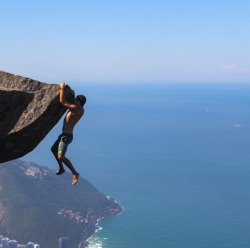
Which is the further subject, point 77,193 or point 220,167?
point 220,167

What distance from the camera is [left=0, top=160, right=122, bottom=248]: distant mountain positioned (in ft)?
343

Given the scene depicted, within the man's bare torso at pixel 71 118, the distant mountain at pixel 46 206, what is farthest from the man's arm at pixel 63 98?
the distant mountain at pixel 46 206

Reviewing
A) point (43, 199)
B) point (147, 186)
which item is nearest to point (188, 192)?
point (147, 186)

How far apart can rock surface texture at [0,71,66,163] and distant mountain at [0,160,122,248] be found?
95.8m

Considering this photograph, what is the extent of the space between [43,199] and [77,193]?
53.3 feet

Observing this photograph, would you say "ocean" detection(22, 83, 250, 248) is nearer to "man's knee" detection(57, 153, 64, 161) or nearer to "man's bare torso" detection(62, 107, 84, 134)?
"man's knee" detection(57, 153, 64, 161)

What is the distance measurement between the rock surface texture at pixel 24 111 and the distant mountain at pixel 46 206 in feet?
314

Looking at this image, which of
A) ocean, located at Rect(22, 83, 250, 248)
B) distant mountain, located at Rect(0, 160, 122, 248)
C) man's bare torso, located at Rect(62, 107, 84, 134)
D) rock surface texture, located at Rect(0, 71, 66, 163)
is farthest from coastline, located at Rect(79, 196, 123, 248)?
rock surface texture, located at Rect(0, 71, 66, 163)

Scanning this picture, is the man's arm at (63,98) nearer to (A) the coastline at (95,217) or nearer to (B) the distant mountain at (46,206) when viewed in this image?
(B) the distant mountain at (46,206)

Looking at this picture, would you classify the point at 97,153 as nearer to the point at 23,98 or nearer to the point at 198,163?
the point at 198,163

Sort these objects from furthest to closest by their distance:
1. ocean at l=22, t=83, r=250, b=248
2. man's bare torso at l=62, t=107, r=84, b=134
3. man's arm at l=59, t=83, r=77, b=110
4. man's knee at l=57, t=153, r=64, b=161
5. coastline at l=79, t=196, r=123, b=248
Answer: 1. coastline at l=79, t=196, r=123, b=248
2. ocean at l=22, t=83, r=250, b=248
3. man's knee at l=57, t=153, r=64, b=161
4. man's bare torso at l=62, t=107, r=84, b=134
5. man's arm at l=59, t=83, r=77, b=110

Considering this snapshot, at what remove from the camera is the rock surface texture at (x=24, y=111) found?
252 inches

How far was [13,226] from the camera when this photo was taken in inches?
4205

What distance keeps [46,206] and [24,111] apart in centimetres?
12210
